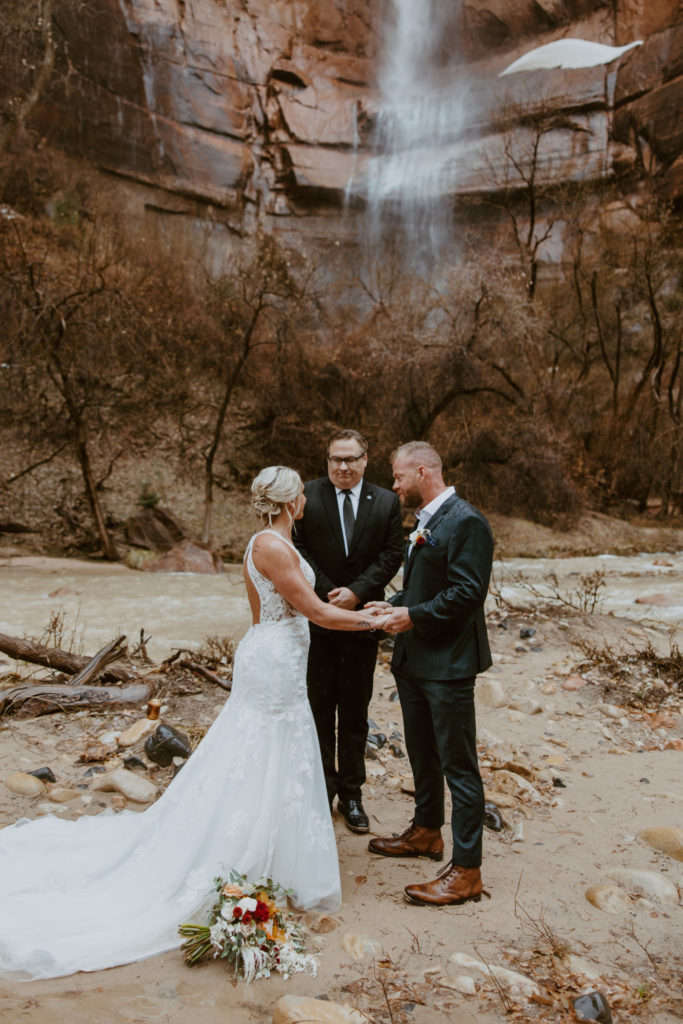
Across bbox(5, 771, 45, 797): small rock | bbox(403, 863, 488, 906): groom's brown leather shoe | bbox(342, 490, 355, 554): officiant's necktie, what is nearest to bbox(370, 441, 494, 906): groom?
bbox(403, 863, 488, 906): groom's brown leather shoe

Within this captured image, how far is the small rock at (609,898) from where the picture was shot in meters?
3.11

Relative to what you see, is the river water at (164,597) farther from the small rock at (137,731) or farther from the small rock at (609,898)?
the small rock at (609,898)

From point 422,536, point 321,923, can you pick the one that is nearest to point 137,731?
point 321,923

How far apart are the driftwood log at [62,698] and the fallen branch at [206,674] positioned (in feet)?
1.37

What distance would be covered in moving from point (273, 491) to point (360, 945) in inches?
73.2

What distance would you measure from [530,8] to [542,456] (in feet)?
78.6

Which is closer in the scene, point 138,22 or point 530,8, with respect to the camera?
point 138,22

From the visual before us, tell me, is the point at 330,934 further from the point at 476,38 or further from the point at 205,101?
the point at 476,38

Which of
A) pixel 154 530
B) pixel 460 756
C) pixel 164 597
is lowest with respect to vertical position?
pixel 164 597

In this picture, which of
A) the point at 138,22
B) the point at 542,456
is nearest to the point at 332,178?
the point at 138,22

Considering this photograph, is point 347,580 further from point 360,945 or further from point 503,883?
point 360,945

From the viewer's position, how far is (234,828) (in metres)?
2.94

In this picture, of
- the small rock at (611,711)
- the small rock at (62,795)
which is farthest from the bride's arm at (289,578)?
the small rock at (611,711)

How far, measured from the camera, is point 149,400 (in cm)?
2208
